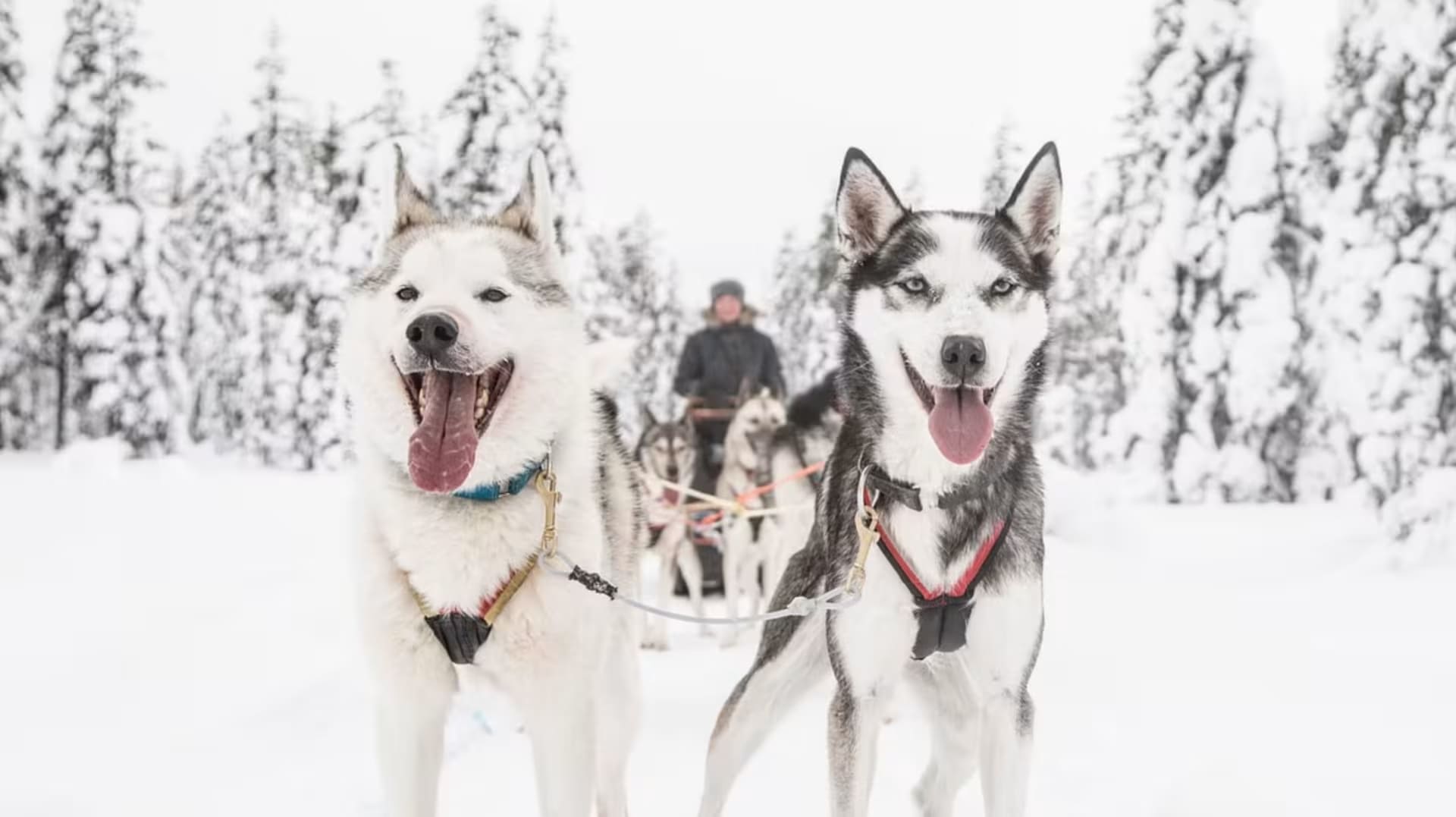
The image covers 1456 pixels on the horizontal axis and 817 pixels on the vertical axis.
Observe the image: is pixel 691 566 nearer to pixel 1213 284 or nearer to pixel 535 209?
pixel 535 209

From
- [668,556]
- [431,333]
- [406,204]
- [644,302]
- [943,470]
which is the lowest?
[668,556]

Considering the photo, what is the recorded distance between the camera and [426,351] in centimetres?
199

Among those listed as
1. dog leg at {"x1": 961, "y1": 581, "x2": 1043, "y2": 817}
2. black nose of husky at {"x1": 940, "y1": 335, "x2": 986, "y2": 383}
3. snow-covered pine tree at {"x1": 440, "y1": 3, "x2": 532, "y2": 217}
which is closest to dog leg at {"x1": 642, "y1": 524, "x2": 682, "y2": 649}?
dog leg at {"x1": 961, "y1": 581, "x2": 1043, "y2": 817}

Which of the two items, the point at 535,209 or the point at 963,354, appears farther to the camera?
the point at 535,209

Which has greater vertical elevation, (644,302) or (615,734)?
(644,302)

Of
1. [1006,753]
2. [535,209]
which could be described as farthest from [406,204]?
[1006,753]

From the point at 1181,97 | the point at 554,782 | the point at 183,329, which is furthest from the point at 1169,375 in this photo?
the point at 183,329

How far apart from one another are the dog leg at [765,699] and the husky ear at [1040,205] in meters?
1.12

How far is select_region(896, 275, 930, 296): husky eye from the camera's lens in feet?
7.51

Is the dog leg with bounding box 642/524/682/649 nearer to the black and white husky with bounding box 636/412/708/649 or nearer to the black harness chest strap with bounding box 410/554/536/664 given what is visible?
the black and white husky with bounding box 636/412/708/649

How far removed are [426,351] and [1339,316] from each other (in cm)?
1069

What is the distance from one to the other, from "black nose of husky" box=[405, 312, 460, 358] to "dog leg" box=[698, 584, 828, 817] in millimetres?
1261

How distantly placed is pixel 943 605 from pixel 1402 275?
9.58 meters

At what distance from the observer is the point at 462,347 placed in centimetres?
201
